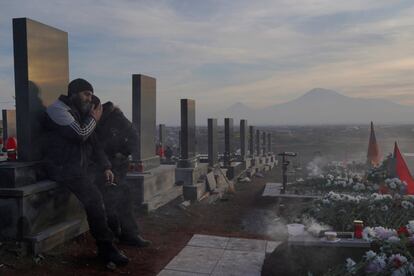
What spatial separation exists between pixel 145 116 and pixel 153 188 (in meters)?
1.59

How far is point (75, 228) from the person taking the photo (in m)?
5.77

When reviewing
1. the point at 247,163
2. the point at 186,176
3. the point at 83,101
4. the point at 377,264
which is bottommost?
the point at 247,163

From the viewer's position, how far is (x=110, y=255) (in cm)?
485

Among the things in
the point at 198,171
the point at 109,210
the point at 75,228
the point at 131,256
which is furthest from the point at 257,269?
the point at 198,171

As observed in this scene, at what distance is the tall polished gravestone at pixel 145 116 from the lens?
877 cm

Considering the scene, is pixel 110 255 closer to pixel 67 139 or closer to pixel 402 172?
pixel 67 139

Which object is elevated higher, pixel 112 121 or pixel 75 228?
pixel 112 121

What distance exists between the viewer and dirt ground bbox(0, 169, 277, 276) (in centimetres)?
469

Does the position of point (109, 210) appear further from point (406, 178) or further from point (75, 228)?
point (406, 178)

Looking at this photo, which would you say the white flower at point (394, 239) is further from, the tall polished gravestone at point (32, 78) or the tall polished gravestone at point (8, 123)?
the tall polished gravestone at point (8, 123)

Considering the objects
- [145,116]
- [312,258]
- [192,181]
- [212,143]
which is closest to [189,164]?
[192,181]

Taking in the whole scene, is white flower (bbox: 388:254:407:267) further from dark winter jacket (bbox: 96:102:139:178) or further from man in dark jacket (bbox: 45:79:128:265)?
dark winter jacket (bbox: 96:102:139:178)

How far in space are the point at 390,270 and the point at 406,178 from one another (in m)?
6.51

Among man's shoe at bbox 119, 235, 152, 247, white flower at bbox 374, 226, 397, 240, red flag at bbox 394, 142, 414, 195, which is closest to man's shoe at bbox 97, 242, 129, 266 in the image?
man's shoe at bbox 119, 235, 152, 247
